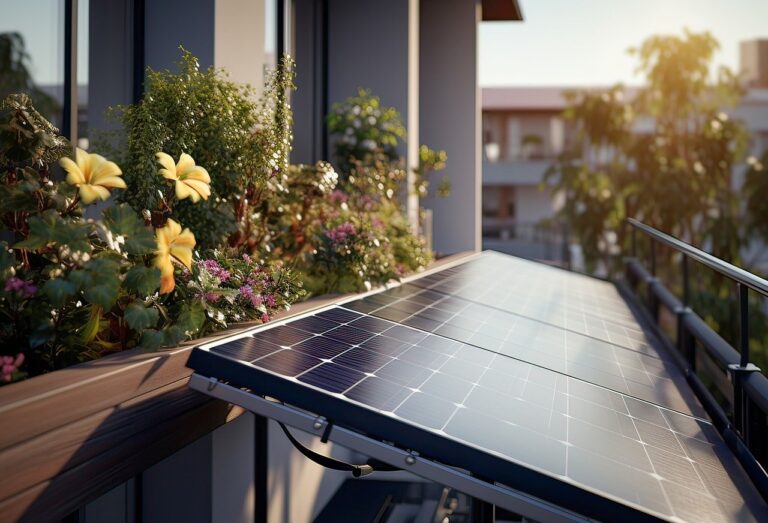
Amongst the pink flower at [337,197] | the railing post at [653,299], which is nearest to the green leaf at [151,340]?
the pink flower at [337,197]

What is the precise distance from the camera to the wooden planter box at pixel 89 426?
201 centimetres

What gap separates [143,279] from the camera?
2.62 metres

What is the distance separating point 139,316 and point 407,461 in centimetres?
112

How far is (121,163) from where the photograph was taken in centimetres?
389

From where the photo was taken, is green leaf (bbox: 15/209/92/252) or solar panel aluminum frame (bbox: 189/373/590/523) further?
green leaf (bbox: 15/209/92/252)

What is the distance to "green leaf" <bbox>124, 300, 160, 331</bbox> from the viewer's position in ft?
8.68

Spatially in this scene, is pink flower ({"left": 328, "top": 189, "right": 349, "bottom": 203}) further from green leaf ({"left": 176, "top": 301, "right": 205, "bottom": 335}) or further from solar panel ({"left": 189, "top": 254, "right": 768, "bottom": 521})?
green leaf ({"left": 176, "top": 301, "right": 205, "bottom": 335})

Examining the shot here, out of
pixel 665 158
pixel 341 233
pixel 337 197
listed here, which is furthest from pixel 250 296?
pixel 665 158

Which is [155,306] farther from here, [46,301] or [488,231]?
[488,231]

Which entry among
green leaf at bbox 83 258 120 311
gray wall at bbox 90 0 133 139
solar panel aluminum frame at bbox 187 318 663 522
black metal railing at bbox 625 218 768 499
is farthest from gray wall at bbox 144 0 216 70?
black metal railing at bbox 625 218 768 499

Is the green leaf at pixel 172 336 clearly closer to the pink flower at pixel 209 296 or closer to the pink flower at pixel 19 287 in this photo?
the pink flower at pixel 209 296

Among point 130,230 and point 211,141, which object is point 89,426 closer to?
point 130,230

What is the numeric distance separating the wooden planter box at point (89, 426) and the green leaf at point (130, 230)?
39 centimetres

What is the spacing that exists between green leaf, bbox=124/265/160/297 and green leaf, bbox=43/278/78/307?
24 centimetres
